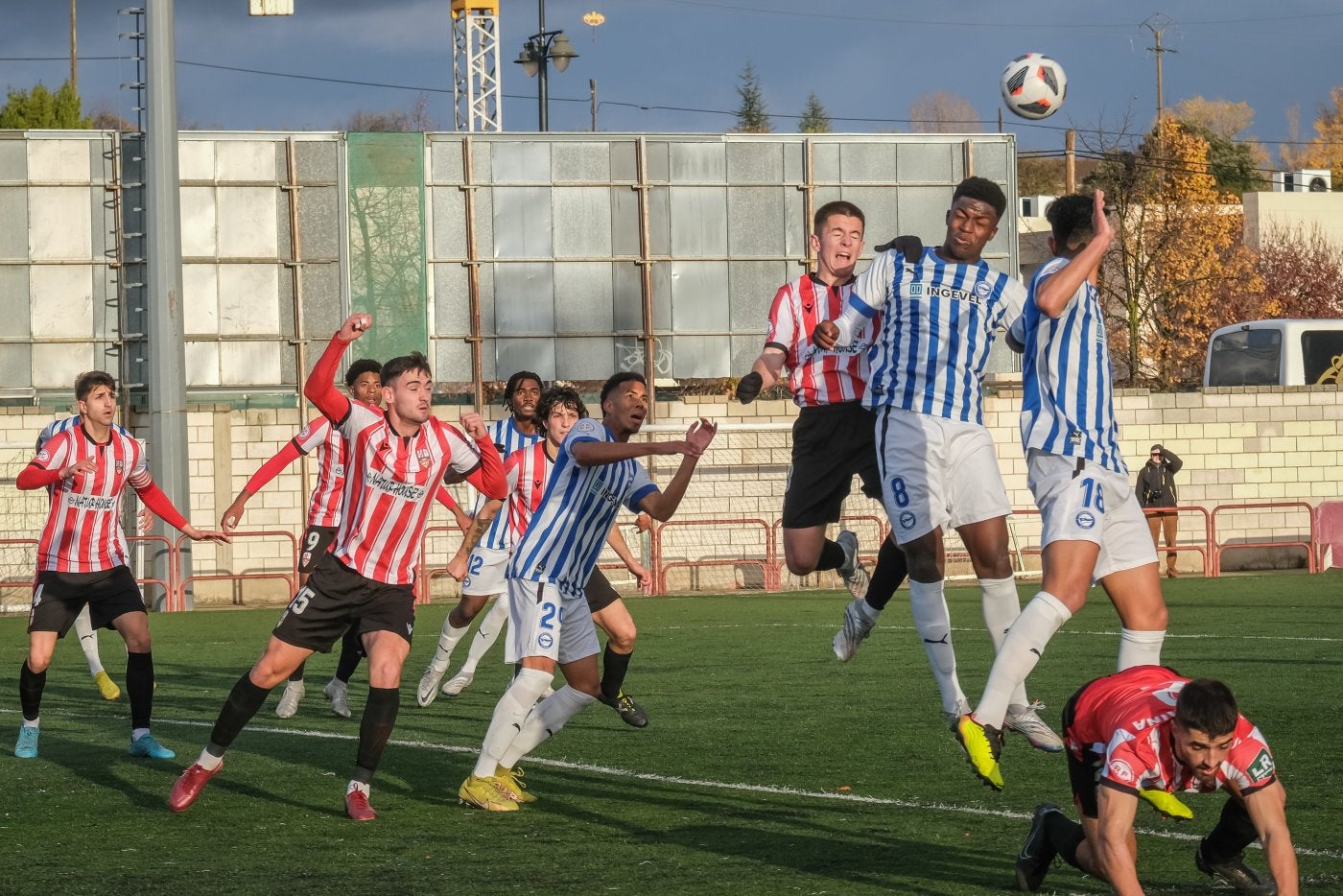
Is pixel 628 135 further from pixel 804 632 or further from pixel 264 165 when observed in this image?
pixel 804 632

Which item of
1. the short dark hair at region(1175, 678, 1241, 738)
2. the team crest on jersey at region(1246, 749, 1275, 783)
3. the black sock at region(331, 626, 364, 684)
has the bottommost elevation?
the black sock at region(331, 626, 364, 684)

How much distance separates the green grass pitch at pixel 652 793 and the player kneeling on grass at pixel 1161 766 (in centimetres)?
41

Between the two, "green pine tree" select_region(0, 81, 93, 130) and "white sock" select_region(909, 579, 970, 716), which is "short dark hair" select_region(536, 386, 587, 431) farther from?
"green pine tree" select_region(0, 81, 93, 130)

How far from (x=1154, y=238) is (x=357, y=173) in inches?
1122

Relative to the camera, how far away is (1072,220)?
23.2 feet

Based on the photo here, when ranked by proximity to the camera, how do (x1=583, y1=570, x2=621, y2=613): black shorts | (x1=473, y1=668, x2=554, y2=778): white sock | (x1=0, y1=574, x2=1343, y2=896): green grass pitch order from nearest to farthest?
(x1=0, y1=574, x2=1343, y2=896): green grass pitch → (x1=473, y1=668, x2=554, y2=778): white sock → (x1=583, y1=570, x2=621, y2=613): black shorts

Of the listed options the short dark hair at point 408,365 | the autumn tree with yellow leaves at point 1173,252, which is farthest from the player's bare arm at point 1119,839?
the autumn tree with yellow leaves at point 1173,252

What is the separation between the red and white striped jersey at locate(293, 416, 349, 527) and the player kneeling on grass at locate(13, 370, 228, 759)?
5.38ft

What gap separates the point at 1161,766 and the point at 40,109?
4759 cm

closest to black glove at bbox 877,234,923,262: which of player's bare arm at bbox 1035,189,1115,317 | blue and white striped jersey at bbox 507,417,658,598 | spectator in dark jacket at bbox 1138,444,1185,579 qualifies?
player's bare arm at bbox 1035,189,1115,317

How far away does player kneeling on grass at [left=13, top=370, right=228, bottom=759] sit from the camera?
9.76 meters

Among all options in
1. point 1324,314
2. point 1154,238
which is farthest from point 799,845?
point 1324,314

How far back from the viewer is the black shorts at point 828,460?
8484 millimetres

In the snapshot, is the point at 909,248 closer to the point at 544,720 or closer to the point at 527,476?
the point at 544,720
